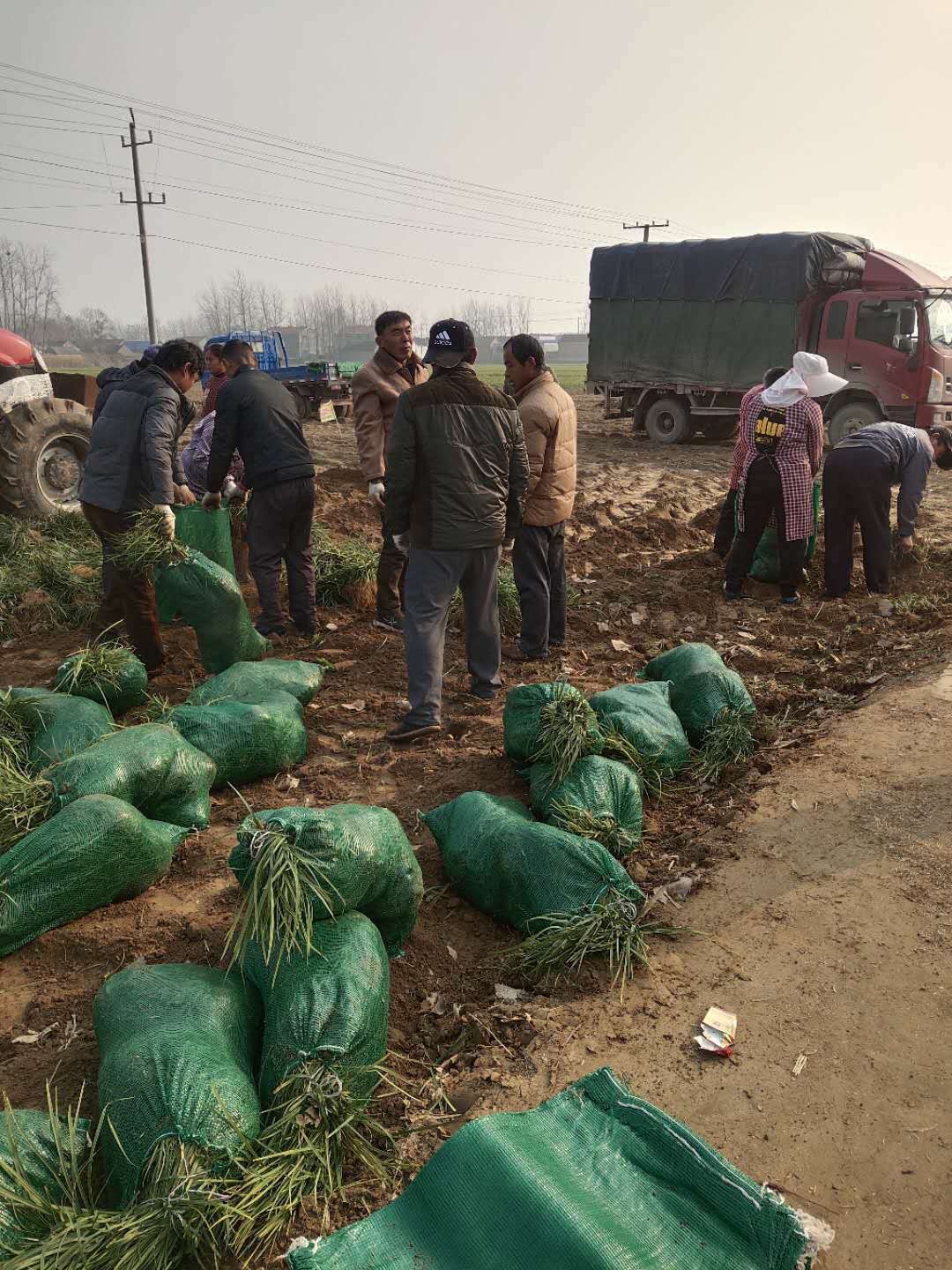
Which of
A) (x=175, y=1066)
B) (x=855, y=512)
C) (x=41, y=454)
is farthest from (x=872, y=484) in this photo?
(x=41, y=454)

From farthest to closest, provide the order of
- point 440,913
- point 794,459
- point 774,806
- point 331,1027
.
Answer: point 794,459 → point 774,806 → point 440,913 → point 331,1027

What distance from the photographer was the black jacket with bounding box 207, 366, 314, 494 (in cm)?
529

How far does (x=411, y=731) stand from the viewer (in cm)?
442

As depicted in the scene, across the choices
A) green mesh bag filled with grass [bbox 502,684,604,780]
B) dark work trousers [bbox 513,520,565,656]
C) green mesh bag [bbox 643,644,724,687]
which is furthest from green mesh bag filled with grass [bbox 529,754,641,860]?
dark work trousers [bbox 513,520,565,656]

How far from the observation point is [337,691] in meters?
5.05

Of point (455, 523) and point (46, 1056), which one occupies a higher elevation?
point (455, 523)

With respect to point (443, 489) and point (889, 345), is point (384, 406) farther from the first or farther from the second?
point (889, 345)

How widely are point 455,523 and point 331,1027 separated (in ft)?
8.62

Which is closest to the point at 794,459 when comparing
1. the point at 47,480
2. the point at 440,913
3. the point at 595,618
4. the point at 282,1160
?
the point at 595,618

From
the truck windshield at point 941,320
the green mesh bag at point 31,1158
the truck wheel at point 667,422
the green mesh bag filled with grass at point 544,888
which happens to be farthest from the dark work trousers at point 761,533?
the truck wheel at point 667,422

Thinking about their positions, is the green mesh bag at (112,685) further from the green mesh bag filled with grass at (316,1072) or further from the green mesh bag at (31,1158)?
the green mesh bag at (31,1158)

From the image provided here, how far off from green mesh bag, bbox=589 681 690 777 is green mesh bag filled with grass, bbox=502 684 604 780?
216 millimetres

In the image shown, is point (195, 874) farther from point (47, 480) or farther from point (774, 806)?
point (47, 480)

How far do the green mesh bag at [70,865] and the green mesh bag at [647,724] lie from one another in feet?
6.25
